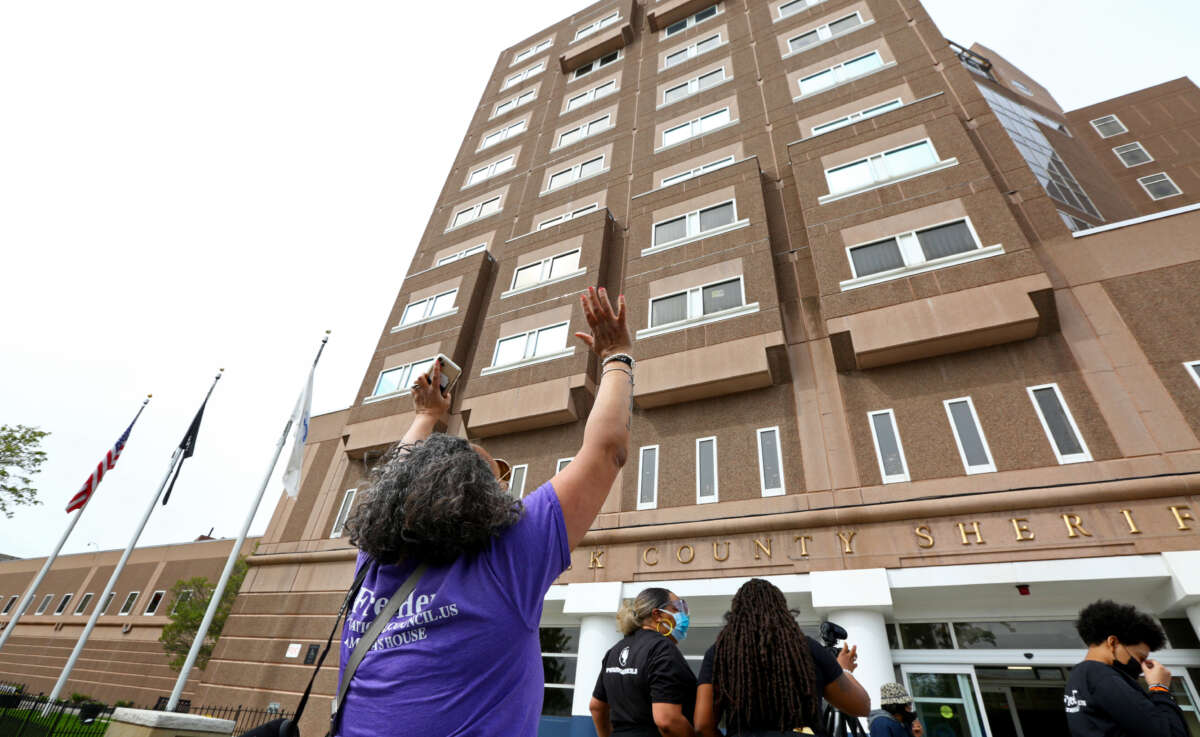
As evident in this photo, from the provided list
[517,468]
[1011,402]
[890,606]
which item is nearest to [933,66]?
[1011,402]

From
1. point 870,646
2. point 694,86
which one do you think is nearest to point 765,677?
point 870,646

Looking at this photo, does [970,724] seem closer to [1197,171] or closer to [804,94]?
[804,94]

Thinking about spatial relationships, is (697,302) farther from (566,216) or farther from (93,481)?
(93,481)

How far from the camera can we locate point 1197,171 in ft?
76.9

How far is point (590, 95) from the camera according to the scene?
24359mm

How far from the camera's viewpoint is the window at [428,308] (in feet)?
62.8

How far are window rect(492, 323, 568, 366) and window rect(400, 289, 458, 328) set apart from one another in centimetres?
336

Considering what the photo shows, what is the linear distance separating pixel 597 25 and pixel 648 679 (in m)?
31.2

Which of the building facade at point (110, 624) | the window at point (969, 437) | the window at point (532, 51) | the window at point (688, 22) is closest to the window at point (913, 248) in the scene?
the window at point (969, 437)

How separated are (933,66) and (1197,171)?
18.0 m

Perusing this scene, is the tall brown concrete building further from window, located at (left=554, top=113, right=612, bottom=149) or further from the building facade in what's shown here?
the building facade

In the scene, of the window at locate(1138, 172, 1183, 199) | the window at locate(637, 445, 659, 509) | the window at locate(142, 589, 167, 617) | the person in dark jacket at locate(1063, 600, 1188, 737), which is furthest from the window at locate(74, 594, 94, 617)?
the window at locate(1138, 172, 1183, 199)

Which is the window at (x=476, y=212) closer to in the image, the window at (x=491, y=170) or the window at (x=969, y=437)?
the window at (x=491, y=170)

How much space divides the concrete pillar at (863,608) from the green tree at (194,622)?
90.1 ft
